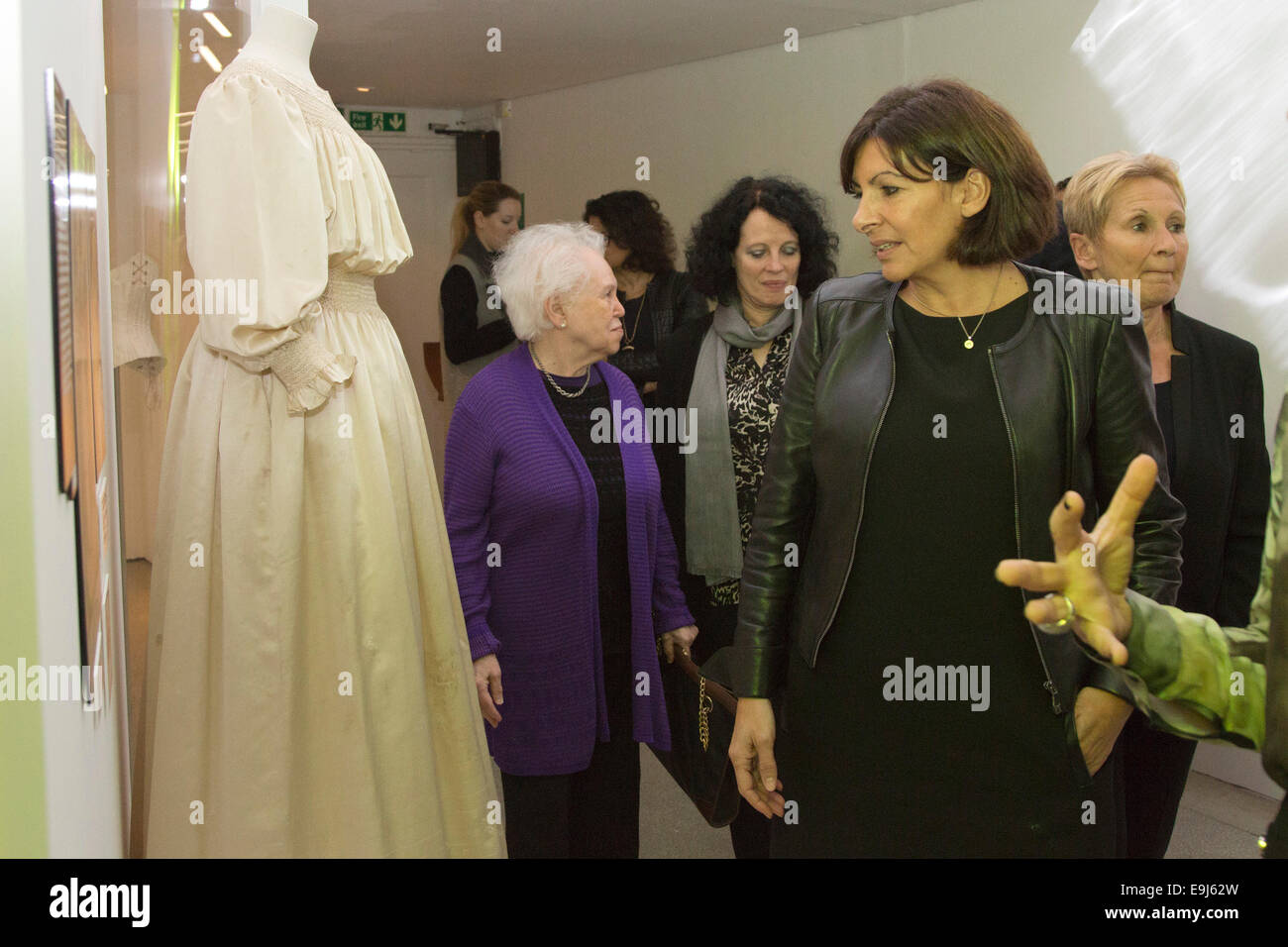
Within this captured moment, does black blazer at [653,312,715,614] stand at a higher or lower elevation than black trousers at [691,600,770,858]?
higher

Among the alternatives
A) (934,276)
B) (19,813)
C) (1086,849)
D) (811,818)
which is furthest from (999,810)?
(19,813)

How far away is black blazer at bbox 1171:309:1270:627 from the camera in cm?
216

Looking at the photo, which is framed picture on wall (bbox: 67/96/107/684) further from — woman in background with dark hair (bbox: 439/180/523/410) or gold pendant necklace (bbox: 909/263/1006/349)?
woman in background with dark hair (bbox: 439/180/523/410)

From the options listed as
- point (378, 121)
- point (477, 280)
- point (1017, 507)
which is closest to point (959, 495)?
point (1017, 507)

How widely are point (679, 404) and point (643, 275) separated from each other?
115cm

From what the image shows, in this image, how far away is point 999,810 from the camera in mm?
1640

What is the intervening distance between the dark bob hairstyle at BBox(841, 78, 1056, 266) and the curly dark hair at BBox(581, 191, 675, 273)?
7.10 ft

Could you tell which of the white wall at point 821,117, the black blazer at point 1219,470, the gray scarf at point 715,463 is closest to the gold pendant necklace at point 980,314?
the black blazer at point 1219,470

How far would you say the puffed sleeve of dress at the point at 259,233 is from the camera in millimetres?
1851

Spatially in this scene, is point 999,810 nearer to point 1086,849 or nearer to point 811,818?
point 1086,849

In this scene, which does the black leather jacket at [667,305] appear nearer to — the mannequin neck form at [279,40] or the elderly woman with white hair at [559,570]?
the elderly woman with white hair at [559,570]

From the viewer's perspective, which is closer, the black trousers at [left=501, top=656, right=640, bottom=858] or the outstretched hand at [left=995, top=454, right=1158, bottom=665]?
the outstretched hand at [left=995, top=454, right=1158, bottom=665]

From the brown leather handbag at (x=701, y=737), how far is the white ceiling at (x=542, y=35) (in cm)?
344

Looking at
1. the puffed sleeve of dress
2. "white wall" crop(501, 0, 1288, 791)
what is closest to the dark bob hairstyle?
the puffed sleeve of dress
